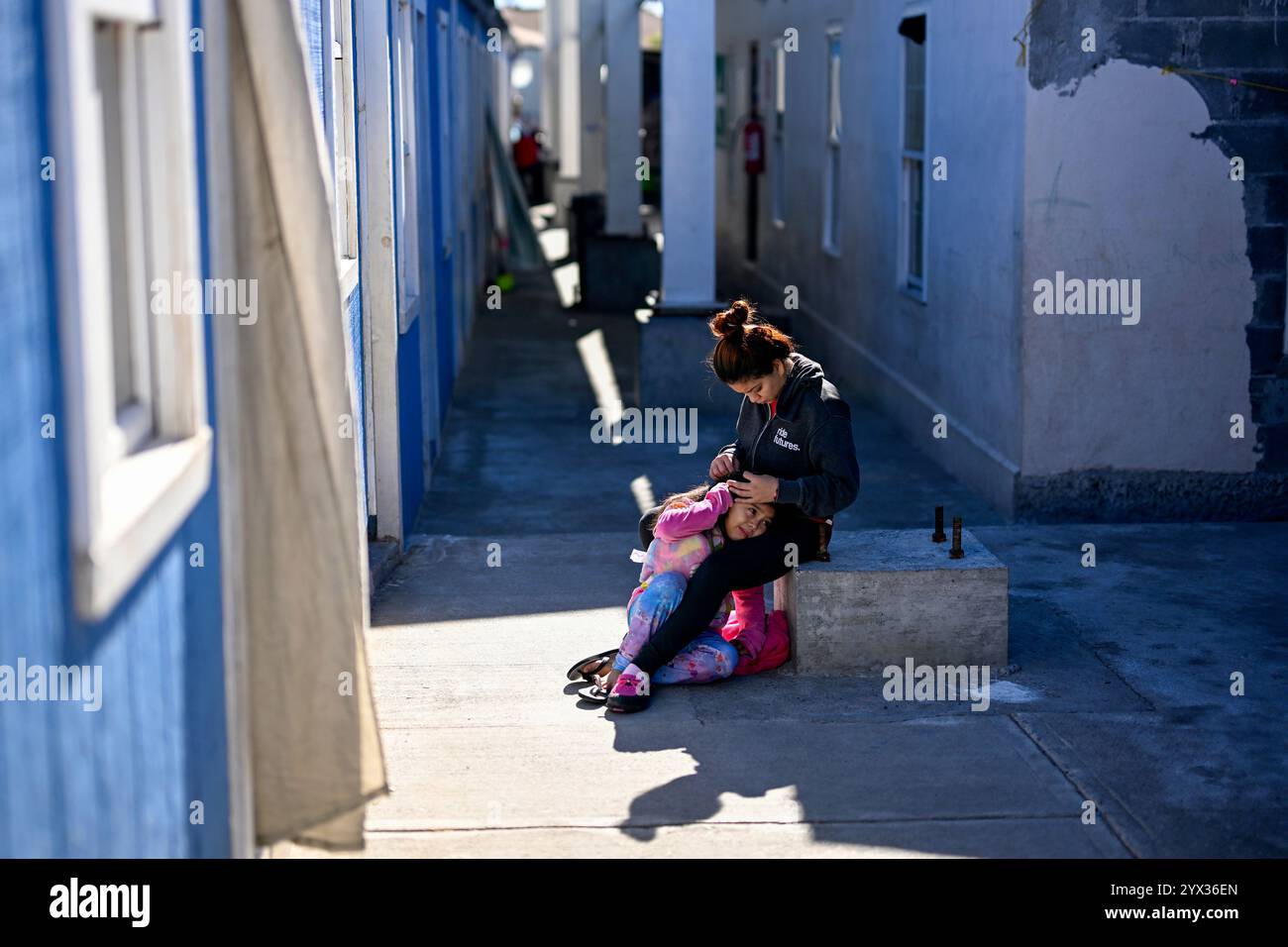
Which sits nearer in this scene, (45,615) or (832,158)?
(45,615)

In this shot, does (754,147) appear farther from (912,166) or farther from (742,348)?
(742,348)

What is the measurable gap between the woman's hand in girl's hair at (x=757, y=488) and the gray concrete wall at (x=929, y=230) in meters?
3.26

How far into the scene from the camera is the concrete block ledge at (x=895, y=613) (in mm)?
6156

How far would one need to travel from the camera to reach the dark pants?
235 inches

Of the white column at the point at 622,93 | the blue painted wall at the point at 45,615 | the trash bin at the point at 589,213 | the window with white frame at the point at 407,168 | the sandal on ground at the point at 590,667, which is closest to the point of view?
the blue painted wall at the point at 45,615

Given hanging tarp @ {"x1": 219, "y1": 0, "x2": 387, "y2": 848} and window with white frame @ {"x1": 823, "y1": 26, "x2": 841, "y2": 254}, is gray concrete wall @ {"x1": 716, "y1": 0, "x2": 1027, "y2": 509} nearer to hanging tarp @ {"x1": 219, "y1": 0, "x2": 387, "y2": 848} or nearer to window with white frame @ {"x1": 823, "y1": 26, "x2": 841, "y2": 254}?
window with white frame @ {"x1": 823, "y1": 26, "x2": 841, "y2": 254}

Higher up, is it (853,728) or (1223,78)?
(1223,78)

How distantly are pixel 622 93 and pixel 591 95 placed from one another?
4832 millimetres

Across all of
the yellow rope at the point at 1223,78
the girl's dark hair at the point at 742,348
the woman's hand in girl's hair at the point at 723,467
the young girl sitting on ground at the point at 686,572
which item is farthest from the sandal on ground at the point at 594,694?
the yellow rope at the point at 1223,78

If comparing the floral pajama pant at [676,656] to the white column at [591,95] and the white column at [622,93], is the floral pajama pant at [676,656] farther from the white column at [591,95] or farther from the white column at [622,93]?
the white column at [591,95]

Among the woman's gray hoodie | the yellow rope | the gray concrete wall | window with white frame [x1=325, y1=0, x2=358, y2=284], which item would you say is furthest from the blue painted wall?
the yellow rope

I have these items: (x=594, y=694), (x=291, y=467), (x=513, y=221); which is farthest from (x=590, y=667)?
(x=513, y=221)

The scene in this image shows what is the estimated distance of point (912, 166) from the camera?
11.6 m
